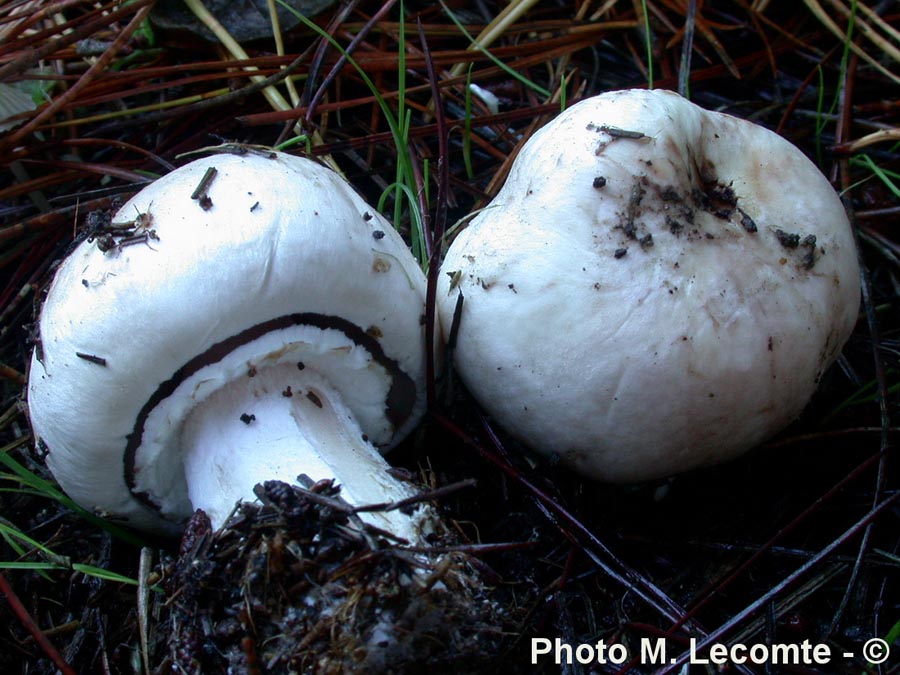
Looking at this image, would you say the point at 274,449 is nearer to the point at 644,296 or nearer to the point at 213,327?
the point at 213,327

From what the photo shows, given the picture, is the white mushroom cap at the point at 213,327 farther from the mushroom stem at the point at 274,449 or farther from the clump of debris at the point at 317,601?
the clump of debris at the point at 317,601

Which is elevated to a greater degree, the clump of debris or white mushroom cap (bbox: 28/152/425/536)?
white mushroom cap (bbox: 28/152/425/536)

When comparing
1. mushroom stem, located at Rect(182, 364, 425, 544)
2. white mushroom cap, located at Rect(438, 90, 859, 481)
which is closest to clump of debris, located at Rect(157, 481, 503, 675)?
mushroom stem, located at Rect(182, 364, 425, 544)

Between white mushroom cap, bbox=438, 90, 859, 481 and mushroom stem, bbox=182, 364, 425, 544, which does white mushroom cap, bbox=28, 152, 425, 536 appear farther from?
white mushroom cap, bbox=438, 90, 859, 481

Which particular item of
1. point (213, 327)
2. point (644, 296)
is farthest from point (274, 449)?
point (644, 296)

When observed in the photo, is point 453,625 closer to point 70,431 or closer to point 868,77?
point 70,431

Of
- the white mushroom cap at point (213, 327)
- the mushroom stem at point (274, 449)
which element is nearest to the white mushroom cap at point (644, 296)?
the white mushroom cap at point (213, 327)

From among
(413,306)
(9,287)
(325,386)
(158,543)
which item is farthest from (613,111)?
(9,287)
